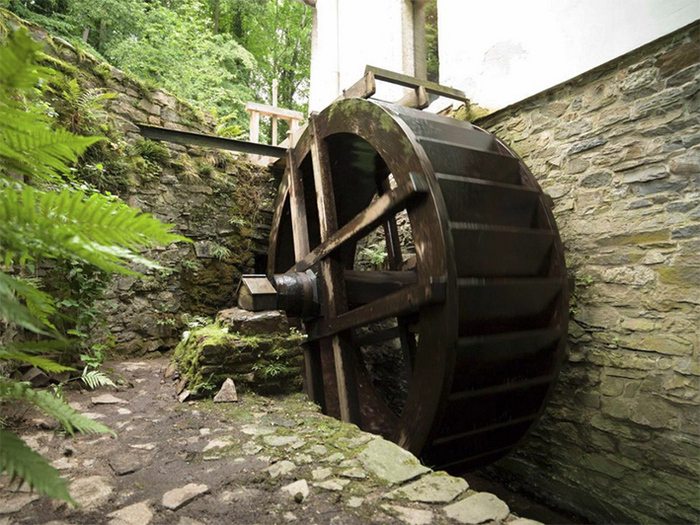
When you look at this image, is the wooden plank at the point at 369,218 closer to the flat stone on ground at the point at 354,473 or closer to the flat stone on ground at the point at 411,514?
the flat stone on ground at the point at 354,473

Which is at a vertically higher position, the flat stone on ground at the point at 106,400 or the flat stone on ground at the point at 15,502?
the flat stone on ground at the point at 15,502

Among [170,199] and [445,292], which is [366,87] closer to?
[445,292]

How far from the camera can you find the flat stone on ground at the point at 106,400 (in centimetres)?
271

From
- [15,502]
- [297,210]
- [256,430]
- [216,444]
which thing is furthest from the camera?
[297,210]

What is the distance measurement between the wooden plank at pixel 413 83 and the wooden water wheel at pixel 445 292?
492 mm

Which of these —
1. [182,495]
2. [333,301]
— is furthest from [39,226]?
[333,301]

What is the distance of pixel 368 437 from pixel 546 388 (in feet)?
4.66

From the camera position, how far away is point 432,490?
64.0 inches

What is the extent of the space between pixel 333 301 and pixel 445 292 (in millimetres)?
1106

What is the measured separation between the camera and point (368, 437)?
2.20 meters

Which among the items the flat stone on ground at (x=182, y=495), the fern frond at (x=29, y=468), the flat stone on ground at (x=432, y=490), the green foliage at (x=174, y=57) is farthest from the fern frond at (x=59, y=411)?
the green foliage at (x=174, y=57)

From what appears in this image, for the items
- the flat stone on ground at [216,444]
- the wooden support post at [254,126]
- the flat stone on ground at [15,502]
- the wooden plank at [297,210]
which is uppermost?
the wooden support post at [254,126]

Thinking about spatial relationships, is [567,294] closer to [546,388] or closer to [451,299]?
[546,388]

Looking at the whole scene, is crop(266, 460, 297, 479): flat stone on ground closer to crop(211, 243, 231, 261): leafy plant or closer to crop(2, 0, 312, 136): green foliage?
crop(211, 243, 231, 261): leafy plant
